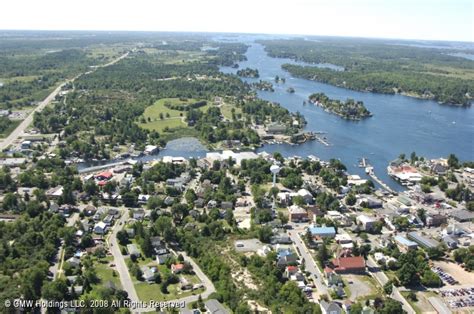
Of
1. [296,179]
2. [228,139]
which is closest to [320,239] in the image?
[296,179]

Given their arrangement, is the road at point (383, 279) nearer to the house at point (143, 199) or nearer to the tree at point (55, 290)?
the tree at point (55, 290)

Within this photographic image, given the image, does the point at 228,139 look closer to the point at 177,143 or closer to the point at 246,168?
the point at 177,143

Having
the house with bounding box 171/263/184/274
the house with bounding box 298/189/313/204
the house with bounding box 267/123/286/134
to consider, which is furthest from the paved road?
the house with bounding box 267/123/286/134

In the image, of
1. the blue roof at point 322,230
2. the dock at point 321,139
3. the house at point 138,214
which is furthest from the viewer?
the dock at point 321,139

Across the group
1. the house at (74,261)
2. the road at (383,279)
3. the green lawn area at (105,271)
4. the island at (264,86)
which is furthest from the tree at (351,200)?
the island at (264,86)

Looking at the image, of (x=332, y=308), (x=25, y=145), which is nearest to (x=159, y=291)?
(x=332, y=308)

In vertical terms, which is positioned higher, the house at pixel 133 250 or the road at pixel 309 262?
the house at pixel 133 250

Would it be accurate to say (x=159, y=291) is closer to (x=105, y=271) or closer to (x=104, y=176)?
(x=105, y=271)
